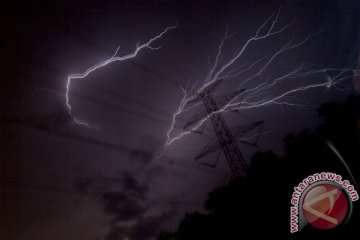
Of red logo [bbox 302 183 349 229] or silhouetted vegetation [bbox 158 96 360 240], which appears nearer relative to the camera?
red logo [bbox 302 183 349 229]

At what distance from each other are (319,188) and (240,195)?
5.97m

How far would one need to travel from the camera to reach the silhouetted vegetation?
1716cm

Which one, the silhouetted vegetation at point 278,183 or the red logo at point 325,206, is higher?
the silhouetted vegetation at point 278,183

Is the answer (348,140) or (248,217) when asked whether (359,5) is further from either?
(248,217)

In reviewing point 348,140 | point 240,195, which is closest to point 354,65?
point 348,140

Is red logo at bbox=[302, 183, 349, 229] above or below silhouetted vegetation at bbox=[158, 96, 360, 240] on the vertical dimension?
below

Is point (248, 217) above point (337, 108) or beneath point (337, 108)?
beneath

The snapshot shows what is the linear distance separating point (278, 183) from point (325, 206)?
4477 mm

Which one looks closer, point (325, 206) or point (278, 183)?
point (325, 206)

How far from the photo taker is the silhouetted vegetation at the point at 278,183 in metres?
17.2

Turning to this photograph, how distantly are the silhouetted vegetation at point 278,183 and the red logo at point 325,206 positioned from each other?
78 cm

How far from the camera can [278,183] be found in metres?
18.3

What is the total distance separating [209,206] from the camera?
21.5m

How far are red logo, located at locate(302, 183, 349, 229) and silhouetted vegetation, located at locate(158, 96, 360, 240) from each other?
2.56ft
